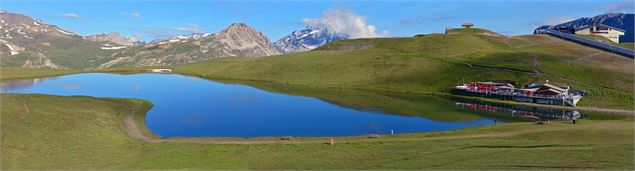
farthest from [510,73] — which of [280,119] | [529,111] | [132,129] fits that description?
[132,129]

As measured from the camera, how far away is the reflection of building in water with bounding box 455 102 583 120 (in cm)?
10106

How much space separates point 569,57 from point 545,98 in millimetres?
62358

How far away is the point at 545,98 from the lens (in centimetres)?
12219

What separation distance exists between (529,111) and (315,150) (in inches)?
3032

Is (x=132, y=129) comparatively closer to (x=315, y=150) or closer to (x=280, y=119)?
(x=280, y=119)

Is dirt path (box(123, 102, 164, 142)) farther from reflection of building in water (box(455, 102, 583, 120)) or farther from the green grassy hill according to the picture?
the green grassy hill

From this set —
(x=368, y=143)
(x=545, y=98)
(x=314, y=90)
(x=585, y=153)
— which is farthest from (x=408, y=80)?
(x=585, y=153)

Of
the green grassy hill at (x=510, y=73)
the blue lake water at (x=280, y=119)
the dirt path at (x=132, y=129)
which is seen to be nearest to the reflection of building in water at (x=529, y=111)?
the blue lake water at (x=280, y=119)

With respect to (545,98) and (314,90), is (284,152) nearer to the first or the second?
(545,98)

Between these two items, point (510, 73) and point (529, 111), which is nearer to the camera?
point (529, 111)

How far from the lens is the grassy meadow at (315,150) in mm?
40062

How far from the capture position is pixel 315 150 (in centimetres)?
5331

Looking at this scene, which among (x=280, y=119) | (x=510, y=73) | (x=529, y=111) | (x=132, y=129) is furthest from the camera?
(x=510, y=73)

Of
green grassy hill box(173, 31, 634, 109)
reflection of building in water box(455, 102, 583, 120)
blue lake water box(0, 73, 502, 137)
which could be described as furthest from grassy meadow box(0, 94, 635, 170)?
green grassy hill box(173, 31, 634, 109)
